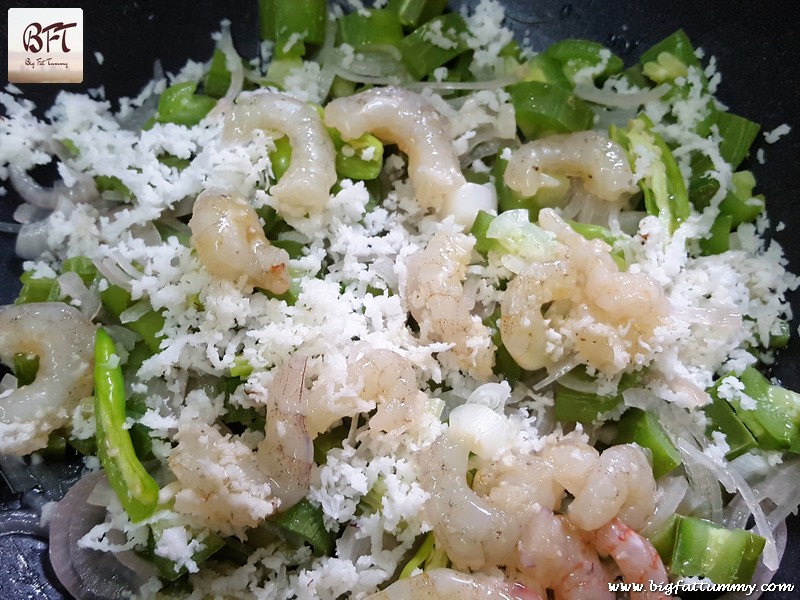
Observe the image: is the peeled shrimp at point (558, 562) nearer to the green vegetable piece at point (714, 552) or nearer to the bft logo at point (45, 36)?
the green vegetable piece at point (714, 552)

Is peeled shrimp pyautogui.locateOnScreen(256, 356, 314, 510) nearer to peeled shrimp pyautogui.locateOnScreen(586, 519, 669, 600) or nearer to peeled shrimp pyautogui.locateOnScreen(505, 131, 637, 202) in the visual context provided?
peeled shrimp pyautogui.locateOnScreen(586, 519, 669, 600)

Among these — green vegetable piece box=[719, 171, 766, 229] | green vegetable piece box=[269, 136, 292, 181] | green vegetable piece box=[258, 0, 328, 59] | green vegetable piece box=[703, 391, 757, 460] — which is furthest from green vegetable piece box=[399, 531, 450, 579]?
green vegetable piece box=[258, 0, 328, 59]

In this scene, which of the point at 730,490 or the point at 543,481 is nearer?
the point at 543,481

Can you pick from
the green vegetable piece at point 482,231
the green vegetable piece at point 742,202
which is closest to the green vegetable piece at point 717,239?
the green vegetable piece at point 742,202

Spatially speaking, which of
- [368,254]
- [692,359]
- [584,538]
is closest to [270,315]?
[368,254]

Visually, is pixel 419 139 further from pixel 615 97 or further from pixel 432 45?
pixel 615 97

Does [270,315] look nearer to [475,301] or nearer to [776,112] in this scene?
[475,301]

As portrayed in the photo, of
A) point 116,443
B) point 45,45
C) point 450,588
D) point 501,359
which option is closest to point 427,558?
point 450,588
